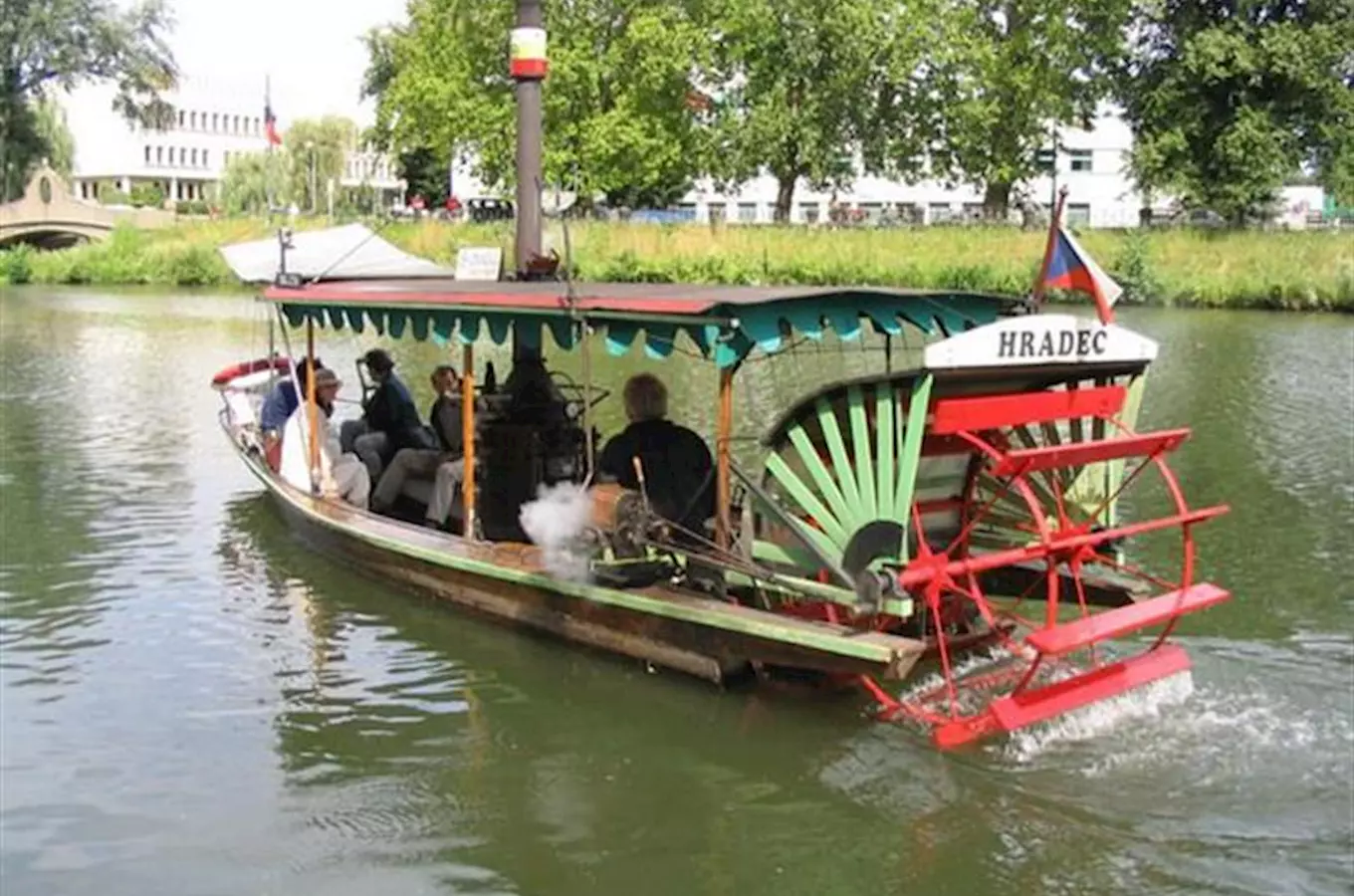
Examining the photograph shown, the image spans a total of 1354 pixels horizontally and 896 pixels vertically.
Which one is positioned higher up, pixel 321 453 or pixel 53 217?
pixel 53 217

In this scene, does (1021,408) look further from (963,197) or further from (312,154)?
(312,154)

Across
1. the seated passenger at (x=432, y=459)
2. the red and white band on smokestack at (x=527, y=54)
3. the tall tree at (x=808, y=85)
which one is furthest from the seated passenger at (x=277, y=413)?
the tall tree at (x=808, y=85)

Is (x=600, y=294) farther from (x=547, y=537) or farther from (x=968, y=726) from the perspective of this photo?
(x=968, y=726)

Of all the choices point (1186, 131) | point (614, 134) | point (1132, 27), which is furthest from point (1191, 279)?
point (614, 134)

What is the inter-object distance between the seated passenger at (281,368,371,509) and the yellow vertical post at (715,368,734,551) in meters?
4.68

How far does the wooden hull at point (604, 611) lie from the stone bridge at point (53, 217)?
54.8 m

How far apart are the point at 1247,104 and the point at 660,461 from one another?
4139cm

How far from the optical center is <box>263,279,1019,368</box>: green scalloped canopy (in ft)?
26.7

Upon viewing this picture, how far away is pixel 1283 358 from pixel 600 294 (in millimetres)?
21792

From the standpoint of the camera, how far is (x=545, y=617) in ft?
31.9

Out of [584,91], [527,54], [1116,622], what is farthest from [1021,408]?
[584,91]

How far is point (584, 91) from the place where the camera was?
50938mm

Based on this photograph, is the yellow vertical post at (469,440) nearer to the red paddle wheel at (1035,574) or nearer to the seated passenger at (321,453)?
the seated passenger at (321,453)

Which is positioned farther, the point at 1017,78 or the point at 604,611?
the point at 1017,78
